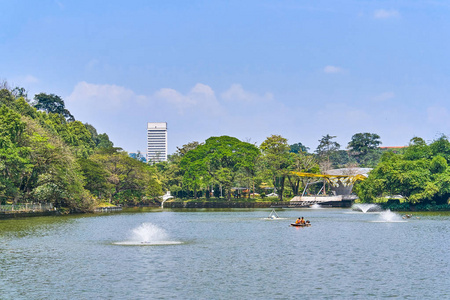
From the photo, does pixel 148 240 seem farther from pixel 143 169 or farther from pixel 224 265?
pixel 143 169

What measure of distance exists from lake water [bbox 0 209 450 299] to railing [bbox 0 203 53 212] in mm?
21719

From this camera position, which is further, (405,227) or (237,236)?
(405,227)

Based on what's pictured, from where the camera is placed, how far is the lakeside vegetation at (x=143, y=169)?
8012cm

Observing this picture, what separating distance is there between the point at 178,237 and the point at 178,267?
18823 mm

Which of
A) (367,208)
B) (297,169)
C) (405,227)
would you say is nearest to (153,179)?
(297,169)

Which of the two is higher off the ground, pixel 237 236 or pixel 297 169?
pixel 297 169

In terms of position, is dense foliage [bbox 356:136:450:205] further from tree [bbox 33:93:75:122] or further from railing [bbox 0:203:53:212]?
tree [bbox 33:93:75:122]

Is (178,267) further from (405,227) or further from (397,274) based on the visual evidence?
(405,227)

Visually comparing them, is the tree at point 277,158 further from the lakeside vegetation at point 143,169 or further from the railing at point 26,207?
the railing at point 26,207

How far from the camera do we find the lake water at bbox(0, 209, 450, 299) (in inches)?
989

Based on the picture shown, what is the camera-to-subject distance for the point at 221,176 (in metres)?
130

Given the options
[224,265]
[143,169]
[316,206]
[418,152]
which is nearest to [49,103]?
[143,169]

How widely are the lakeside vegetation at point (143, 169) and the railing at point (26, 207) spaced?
56.6 inches

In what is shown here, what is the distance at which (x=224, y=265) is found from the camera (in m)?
33.1
